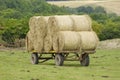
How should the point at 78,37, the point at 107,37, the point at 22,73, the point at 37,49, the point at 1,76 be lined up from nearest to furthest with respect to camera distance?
the point at 1,76, the point at 22,73, the point at 78,37, the point at 37,49, the point at 107,37

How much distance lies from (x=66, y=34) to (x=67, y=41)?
1.45ft

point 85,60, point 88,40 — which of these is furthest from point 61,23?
point 85,60

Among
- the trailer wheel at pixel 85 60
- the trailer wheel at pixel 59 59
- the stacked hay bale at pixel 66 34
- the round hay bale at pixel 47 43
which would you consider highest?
the stacked hay bale at pixel 66 34

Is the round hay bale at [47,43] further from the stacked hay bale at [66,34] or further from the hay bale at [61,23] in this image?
the hay bale at [61,23]

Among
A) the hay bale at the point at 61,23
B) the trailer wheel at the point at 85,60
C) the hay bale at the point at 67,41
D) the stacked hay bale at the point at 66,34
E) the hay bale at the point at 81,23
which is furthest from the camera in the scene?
the trailer wheel at the point at 85,60

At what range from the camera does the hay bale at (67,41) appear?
2755 cm

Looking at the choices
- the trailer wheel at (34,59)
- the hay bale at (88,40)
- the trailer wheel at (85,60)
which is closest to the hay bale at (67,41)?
the hay bale at (88,40)

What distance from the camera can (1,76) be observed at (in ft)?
66.0

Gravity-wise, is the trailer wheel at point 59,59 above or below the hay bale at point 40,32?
below

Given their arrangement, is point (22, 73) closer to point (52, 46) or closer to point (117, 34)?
point (52, 46)

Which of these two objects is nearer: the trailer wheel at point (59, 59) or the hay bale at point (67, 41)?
the hay bale at point (67, 41)

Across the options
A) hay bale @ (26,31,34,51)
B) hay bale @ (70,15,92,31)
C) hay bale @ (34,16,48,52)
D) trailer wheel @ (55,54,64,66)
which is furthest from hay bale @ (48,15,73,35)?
hay bale @ (26,31,34,51)

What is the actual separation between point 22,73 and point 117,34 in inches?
2124

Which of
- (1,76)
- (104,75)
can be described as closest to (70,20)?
(104,75)
